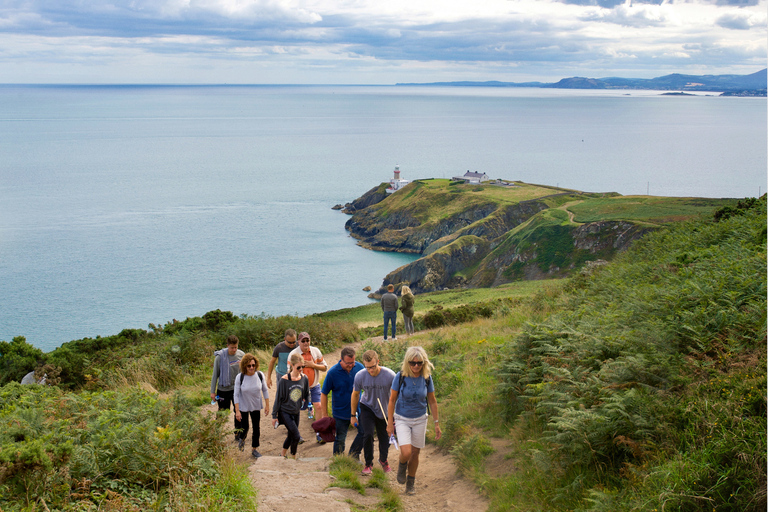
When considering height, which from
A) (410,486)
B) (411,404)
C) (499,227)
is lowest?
(499,227)

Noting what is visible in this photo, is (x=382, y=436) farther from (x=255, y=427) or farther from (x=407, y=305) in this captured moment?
(x=407, y=305)

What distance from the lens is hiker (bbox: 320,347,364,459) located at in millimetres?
8258

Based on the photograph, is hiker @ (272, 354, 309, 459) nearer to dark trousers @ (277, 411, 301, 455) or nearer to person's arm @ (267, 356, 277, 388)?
dark trousers @ (277, 411, 301, 455)

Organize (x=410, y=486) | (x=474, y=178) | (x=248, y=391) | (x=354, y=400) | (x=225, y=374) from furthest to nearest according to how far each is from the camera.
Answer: (x=474, y=178) → (x=225, y=374) → (x=248, y=391) → (x=354, y=400) → (x=410, y=486)

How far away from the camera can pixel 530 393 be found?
8680 millimetres

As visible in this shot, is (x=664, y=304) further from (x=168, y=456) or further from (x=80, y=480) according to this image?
(x=80, y=480)

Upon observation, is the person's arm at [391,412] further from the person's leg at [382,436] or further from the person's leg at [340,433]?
the person's leg at [340,433]

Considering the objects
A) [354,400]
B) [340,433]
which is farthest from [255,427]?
[354,400]

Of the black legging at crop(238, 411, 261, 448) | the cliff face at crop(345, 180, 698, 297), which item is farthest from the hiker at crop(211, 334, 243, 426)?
the cliff face at crop(345, 180, 698, 297)

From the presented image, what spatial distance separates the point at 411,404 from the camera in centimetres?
729

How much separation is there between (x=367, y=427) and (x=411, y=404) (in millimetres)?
1047

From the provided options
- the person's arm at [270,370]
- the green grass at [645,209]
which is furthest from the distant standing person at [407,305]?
the green grass at [645,209]

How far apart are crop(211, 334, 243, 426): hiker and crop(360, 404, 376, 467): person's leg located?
269cm

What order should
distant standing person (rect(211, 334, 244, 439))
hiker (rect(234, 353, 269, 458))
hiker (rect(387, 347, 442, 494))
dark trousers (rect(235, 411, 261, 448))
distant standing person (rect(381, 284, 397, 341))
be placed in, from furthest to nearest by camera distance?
distant standing person (rect(381, 284, 397, 341)) → distant standing person (rect(211, 334, 244, 439)) → dark trousers (rect(235, 411, 261, 448)) → hiker (rect(234, 353, 269, 458)) → hiker (rect(387, 347, 442, 494))
